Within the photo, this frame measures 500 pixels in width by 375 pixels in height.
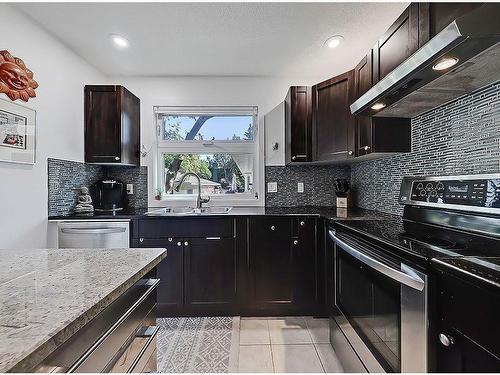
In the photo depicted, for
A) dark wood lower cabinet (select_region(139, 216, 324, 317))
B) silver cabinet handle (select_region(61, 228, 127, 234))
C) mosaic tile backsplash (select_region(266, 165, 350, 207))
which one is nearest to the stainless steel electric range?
dark wood lower cabinet (select_region(139, 216, 324, 317))

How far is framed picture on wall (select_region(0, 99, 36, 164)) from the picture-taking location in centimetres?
180

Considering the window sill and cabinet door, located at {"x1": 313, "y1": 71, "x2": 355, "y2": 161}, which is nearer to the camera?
cabinet door, located at {"x1": 313, "y1": 71, "x2": 355, "y2": 161}

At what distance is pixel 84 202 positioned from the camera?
8.53ft

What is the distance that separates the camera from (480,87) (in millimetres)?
1378

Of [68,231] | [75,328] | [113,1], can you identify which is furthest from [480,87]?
[68,231]

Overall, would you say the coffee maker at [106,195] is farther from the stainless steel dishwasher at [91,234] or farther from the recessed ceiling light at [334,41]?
the recessed ceiling light at [334,41]

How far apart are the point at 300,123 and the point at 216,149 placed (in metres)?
1.00

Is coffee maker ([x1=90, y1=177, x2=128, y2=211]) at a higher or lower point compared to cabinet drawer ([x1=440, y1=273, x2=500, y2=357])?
higher

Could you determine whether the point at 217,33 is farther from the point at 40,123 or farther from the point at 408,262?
the point at 408,262

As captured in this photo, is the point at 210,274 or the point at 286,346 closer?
the point at 286,346

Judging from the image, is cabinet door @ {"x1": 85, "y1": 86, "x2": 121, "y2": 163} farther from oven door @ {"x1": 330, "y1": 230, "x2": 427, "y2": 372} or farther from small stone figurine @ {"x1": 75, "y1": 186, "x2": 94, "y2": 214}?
oven door @ {"x1": 330, "y1": 230, "x2": 427, "y2": 372}

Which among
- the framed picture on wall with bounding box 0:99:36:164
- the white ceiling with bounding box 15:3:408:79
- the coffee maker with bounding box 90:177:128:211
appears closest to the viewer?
the framed picture on wall with bounding box 0:99:36:164

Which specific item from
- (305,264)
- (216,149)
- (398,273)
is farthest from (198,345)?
(216,149)

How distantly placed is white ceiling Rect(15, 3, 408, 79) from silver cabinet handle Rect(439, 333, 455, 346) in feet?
6.47
